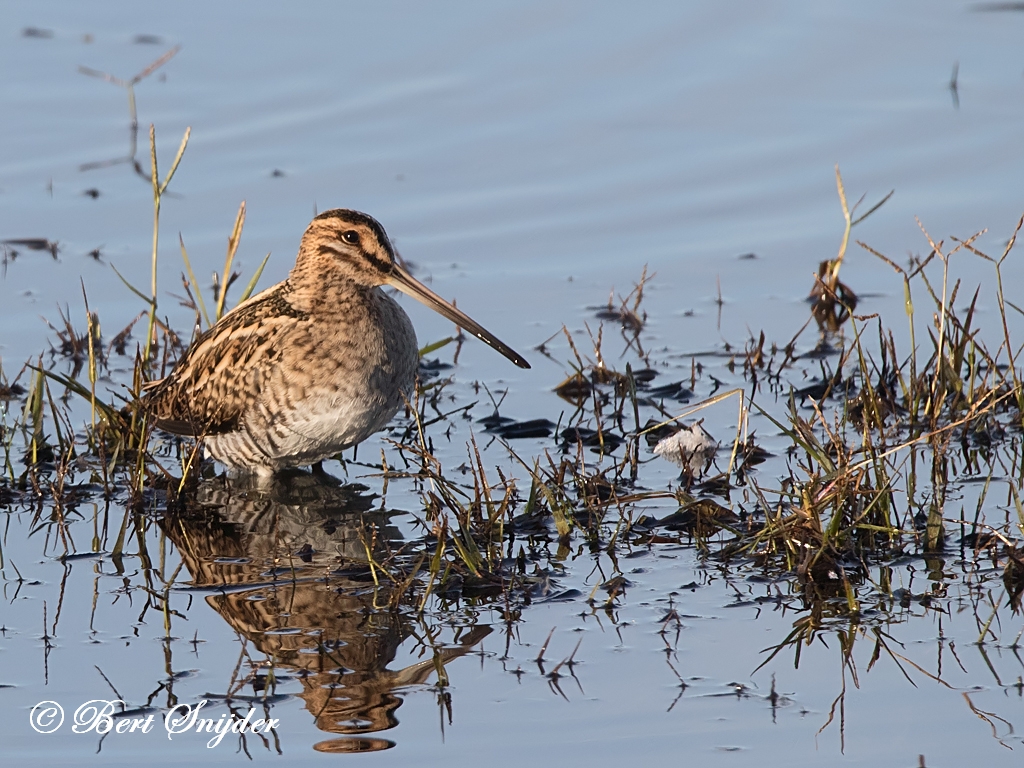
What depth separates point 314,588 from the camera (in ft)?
16.9

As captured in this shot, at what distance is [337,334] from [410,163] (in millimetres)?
3777

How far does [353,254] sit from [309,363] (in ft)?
1.71

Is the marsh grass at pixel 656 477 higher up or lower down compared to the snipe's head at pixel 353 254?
lower down

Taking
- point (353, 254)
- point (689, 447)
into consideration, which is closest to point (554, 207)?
point (353, 254)

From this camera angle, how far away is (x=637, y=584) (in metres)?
5.09

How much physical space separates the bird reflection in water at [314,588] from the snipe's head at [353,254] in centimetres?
80

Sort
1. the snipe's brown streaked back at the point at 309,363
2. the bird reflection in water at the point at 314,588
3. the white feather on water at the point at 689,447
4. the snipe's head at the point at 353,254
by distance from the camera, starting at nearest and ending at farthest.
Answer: the bird reflection in water at the point at 314,588
the snipe's brown streaked back at the point at 309,363
the white feather on water at the point at 689,447
the snipe's head at the point at 353,254

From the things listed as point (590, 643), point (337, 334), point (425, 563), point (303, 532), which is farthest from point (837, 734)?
point (337, 334)

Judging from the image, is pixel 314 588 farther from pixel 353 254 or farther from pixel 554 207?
pixel 554 207

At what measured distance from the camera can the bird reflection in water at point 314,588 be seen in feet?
14.6

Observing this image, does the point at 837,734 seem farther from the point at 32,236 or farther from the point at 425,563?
the point at 32,236

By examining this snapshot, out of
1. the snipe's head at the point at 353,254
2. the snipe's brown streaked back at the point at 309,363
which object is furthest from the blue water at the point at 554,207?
the snipe's head at the point at 353,254

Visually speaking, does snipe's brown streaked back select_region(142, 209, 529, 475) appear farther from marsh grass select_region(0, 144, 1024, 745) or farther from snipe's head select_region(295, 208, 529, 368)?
marsh grass select_region(0, 144, 1024, 745)

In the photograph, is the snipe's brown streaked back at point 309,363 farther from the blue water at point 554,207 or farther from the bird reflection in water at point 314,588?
the blue water at point 554,207
